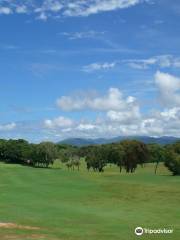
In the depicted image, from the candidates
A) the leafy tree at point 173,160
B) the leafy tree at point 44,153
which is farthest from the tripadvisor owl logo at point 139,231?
the leafy tree at point 44,153

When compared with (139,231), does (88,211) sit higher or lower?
higher

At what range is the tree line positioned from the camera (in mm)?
117938

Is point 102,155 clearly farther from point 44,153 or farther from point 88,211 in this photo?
point 88,211

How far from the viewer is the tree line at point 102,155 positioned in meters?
118

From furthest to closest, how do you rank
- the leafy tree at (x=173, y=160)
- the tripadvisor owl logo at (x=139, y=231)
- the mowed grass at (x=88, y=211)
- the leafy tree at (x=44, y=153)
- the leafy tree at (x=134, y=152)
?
1. the leafy tree at (x=44, y=153)
2. the leafy tree at (x=134, y=152)
3. the leafy tree at (x=173, y=160)
4. the mowed grass at (x=88, y=211)
5. the tripadvisor owl logo at (x=139, y=231)

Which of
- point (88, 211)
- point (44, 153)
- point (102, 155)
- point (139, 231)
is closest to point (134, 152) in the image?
Result: point (102, 155)

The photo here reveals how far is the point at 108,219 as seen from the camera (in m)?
36.3

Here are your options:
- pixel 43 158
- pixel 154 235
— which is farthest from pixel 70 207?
pixel 43 158

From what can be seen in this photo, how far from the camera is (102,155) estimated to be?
487 ft

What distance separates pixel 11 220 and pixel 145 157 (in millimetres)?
101572

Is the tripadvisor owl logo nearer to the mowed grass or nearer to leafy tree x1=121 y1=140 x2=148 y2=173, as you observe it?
the mowed grass

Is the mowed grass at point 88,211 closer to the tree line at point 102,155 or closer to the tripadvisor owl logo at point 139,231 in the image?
the tripadvisor owl logo at point 139,231

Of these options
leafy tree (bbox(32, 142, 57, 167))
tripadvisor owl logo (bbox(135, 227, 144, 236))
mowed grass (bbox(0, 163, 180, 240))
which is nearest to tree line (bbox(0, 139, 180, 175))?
leafy tree (bbox(32, 142, 57, 167))

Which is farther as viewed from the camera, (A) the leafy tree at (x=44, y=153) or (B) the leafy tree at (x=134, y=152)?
(A) the leafy tree at (x=44, y=153)
